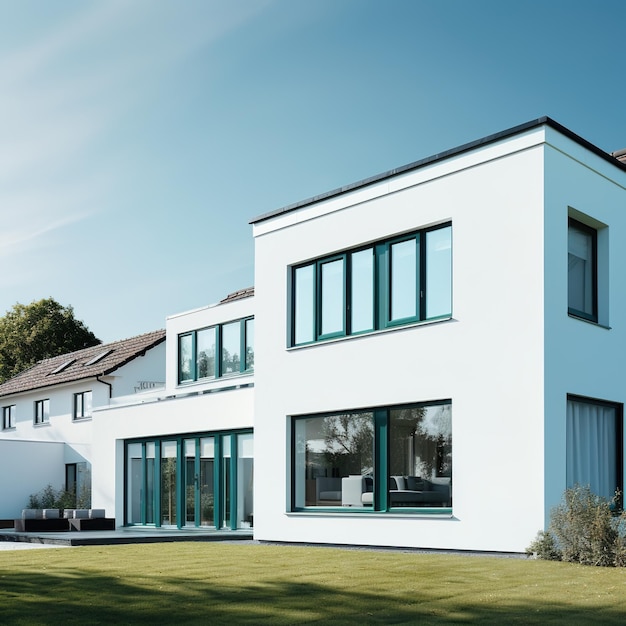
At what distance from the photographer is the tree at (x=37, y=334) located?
203 ft

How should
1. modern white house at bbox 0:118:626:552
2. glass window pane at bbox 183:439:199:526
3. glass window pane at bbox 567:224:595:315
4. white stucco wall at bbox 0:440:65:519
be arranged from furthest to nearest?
white stucco wall at bbox 0:440:65:519, glass window pane at bbox 183:439:199:526, glass window pane at bbox 567:224:595:315, modern white house at bbox 0:118:626:552

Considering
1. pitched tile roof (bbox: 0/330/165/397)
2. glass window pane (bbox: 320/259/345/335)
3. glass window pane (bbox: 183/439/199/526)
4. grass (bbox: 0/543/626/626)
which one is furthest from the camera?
pitched tile roof (bbox: 0/330/165/397)

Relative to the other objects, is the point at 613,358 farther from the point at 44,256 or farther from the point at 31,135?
the point at 44,256

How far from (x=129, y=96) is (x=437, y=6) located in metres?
7.67

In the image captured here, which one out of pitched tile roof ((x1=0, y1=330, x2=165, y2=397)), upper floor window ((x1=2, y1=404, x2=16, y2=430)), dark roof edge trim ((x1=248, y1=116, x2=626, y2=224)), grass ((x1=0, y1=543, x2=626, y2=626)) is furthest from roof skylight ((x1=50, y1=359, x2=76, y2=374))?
grass ((x1=0, y1=543, x2=626, y2=626))

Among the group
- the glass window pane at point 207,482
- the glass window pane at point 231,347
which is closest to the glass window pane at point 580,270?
the glass window pane at point 207,482

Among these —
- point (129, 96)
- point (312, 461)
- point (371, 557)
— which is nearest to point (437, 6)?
point (129, 96)

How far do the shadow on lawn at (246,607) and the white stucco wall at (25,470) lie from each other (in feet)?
86.0

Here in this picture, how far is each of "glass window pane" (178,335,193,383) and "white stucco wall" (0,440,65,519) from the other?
11354 mm

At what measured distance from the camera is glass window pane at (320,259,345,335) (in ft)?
59.6

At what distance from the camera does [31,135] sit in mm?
24812

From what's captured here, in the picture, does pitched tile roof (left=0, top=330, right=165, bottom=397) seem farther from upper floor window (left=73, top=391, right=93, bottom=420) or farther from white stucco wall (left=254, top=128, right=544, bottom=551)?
white stucco wall (left=254, top=128, right=544, bottom=551)

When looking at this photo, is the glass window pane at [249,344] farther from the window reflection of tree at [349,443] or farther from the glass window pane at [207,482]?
the window reflection of tree at [349,443]

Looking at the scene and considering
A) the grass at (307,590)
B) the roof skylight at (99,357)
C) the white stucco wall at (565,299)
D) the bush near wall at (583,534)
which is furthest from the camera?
the roof skylight at (99,357)
